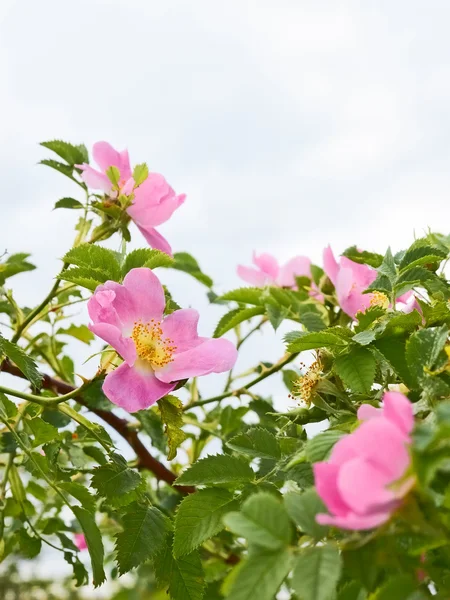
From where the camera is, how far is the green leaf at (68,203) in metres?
1.04

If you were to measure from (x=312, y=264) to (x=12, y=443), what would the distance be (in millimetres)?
528

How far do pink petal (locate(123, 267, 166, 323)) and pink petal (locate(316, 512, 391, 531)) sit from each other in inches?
16.0

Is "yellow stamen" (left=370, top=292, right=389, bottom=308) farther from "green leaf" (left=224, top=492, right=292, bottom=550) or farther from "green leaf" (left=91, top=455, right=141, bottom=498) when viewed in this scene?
"green leaf" (left=224, top=492, right=292, bottom=550)

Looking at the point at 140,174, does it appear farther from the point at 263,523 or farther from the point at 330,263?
the point at 263,523

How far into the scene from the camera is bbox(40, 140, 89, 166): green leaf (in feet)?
3.50

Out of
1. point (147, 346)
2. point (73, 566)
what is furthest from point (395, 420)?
point (73, 566)

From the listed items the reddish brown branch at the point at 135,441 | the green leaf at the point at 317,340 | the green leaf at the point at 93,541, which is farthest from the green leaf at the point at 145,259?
the reddish brown branch at the point at 135,441

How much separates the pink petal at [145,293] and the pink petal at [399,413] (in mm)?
384

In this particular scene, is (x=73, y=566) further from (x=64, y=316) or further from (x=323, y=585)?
(x=323, y=585)

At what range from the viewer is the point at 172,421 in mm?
746

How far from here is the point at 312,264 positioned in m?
1.19

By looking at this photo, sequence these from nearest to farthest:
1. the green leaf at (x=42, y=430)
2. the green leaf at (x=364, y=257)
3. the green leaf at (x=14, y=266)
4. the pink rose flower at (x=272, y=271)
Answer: the green leaf at (x=42, y=430) → the green leaf at (x=364, y=257) → the green leaf at (x=14, y=266) → the pink rose flower at (x=272, y=271)

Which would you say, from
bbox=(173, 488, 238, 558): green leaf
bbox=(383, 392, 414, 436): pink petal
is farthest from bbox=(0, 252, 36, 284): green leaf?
bbox=(383, 392, 414, 436): pink petal

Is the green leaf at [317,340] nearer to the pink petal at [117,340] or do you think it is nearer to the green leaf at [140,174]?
the pink petal at [117,340]
